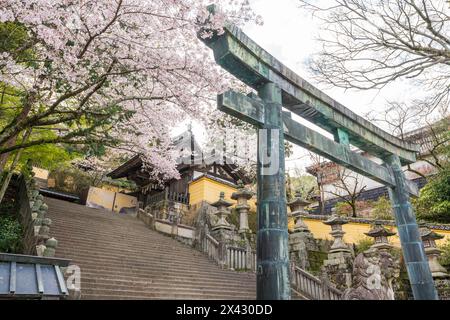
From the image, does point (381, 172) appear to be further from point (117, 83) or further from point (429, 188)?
point (429, 188)

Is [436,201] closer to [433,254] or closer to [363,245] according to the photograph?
[363,245]

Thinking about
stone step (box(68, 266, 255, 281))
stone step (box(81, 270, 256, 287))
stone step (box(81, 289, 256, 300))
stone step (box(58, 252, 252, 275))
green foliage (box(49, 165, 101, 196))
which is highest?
green foliage (box(49, 165, 101, 196))

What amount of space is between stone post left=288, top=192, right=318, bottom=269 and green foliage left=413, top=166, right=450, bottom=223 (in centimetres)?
710

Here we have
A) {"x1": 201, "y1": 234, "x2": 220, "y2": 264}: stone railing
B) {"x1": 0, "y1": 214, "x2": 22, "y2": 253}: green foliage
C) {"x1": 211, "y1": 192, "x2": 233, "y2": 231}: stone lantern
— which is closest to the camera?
{"x1": 0, "y1": 214, "x2": 22, "y2": 253}: green foliage

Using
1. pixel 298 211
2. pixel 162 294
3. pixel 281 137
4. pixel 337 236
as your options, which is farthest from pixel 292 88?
pixel 298 211

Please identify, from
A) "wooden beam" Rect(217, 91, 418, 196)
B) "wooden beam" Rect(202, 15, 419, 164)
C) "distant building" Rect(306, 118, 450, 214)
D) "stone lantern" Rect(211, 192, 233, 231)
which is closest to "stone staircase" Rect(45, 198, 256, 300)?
"stone lantern" Rect(211, 192, 233, 231)

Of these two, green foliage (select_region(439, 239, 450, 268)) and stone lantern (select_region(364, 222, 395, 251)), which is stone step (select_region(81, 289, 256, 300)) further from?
green foliage (select_region(439, 239, 450, 268))

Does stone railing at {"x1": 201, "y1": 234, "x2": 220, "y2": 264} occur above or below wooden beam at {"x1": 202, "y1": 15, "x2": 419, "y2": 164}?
below

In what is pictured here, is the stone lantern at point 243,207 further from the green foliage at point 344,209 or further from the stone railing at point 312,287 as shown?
the green foliage at point 344,209

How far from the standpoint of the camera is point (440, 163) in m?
19.9

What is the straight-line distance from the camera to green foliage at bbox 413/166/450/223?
53.7 ft

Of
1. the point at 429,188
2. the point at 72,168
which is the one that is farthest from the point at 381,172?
the point at 72,168

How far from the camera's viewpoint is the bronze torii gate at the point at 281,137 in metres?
3.28

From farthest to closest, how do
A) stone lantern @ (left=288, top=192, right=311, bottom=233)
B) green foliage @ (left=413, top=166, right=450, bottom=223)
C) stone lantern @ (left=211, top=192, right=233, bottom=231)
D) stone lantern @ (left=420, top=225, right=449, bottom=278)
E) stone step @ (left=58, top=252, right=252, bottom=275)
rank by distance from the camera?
green foliage @ (left=413, top=166, right=450, bottom=223), stone lantern @ (left=288, top=192, right=311, bottom=233), stone lantern @ (left=211, top=192, right=233, bottom=231), stone lantern @ (left=420, top=225, right=449, bottom=278), stone step @ (left=58, top=252, right=252, bottom=275)
